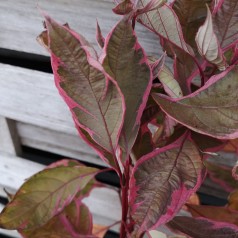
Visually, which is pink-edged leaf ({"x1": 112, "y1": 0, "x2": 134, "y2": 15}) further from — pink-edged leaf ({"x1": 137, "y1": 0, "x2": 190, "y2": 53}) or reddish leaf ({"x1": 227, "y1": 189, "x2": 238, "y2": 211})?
reddish leaf ({"x1": 227, "y1": 189, "x2": 238, "y2": 211})

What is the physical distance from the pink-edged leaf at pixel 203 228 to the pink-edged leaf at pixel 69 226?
0.20m

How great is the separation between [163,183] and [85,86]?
0.14 m

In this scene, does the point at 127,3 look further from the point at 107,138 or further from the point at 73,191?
the point at 73,191

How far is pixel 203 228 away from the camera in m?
0.55

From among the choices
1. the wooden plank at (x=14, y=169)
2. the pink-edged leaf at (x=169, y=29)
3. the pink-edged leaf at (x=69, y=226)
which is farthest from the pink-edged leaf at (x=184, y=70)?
the wooden plank at (x=14, y=169)

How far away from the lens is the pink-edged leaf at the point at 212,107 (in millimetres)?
411

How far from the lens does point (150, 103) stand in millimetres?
524

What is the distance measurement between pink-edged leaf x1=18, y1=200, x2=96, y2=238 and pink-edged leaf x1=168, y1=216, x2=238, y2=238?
0.66 feet

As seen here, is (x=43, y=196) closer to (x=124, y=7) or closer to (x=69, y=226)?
(x=69, y=226)

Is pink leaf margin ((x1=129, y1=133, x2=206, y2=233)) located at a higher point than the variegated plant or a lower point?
lower

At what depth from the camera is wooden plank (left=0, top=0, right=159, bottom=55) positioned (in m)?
0.66

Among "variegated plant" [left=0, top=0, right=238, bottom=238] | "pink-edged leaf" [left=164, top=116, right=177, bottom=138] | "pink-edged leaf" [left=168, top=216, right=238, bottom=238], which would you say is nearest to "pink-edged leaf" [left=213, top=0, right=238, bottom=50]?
"variegated plant" [left=0, top=0, right=238, bottom=238]

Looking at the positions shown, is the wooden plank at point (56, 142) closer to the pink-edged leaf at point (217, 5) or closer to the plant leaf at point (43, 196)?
the plant leaf at point (43, 196)

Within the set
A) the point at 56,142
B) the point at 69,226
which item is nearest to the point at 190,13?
the point at 69,226
